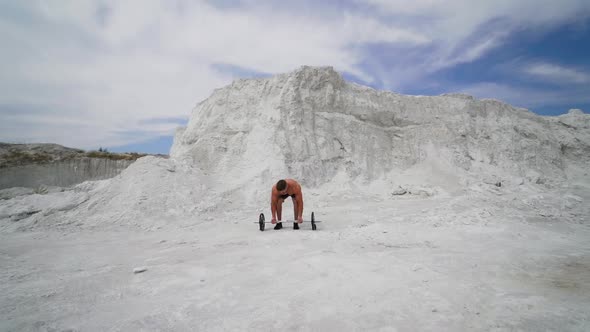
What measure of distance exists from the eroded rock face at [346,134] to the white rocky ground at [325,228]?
86mm

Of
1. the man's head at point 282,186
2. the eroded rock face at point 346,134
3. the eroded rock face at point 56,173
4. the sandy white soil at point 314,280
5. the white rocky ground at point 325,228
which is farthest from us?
the eroded rock face at point 56,173

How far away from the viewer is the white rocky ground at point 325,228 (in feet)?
11.0

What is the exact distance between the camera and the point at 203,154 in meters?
15.0

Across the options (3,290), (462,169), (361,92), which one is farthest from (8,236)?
(462,169)

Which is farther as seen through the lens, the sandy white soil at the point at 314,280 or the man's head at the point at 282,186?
the man's head at the point at 282,186

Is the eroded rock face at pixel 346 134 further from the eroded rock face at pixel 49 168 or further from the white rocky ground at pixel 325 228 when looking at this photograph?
the eroded rock face at pixel 49 168

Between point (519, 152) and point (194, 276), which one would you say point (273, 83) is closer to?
point (194, 276)

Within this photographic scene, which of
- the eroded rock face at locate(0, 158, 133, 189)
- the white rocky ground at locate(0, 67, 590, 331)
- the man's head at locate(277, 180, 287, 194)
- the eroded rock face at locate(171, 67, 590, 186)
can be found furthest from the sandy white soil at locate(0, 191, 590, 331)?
the eroded rock face at locate(0, 158, 133, 189)

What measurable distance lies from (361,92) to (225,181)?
9470 mm

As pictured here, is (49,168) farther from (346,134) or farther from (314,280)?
(314,280)

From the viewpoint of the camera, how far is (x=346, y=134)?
16.3 metres

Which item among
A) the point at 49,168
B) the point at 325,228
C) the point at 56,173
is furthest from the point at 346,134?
the point at 49,168

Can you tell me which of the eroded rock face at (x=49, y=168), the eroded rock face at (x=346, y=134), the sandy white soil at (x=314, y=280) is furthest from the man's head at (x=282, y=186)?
the eroded rock face at (x=49, y=168)

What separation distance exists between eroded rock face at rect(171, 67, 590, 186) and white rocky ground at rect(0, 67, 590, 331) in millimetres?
86
